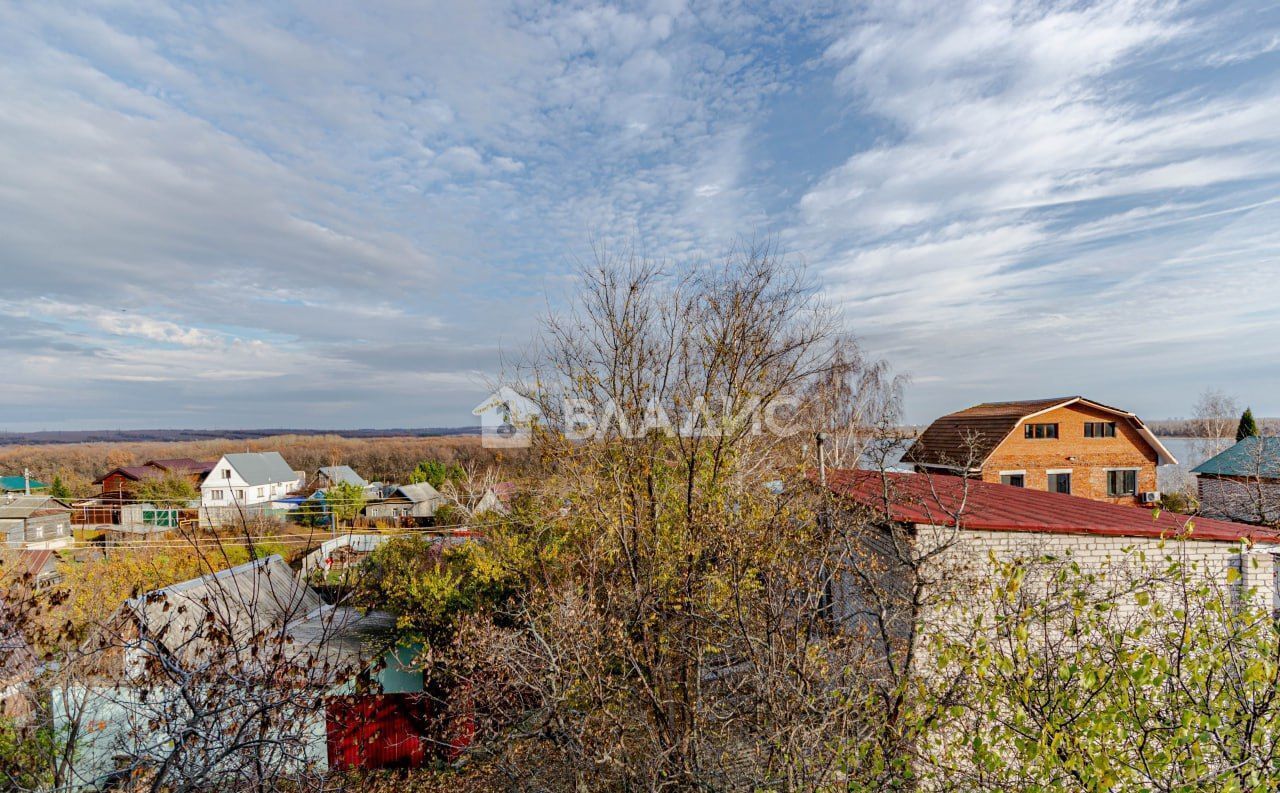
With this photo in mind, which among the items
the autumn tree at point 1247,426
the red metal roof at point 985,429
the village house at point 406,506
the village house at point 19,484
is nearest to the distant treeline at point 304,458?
the village house at point 19,484

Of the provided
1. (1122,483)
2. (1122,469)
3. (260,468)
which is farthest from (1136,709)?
(260,468)

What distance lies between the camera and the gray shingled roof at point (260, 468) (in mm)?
48469

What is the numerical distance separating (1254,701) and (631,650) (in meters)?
5.96

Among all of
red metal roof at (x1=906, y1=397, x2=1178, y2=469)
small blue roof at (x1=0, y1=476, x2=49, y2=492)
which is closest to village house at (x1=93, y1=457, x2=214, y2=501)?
small blue roof at (x1=0, y1=476, x2=49, y2=492)

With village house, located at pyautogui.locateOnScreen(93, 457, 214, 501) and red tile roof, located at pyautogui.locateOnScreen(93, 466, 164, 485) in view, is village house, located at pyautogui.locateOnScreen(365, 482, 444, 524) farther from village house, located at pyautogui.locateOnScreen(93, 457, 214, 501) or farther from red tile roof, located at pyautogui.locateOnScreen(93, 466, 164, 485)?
red tile roof, located at pyautogui.locateOnScreen(93, 466, 164, 485)

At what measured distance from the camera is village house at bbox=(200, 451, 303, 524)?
46.2 metres

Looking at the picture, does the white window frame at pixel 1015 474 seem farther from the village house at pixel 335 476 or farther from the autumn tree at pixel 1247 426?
the village house at pixel 335 476

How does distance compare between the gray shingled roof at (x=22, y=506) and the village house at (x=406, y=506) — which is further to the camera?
the village house at (x=406, y=506)

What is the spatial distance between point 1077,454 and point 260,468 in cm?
5671

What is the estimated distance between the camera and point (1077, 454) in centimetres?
2523

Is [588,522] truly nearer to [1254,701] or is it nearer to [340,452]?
[1254,701]

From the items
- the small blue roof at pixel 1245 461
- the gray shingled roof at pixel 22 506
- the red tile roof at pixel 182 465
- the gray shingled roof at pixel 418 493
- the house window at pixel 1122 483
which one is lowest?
the gray shingled roof at pixel 418 493

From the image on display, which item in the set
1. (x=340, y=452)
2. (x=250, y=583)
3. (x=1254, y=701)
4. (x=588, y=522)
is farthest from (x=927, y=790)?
(x=340, y=452)

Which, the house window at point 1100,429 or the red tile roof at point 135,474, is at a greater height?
the house window at point 1100,429
